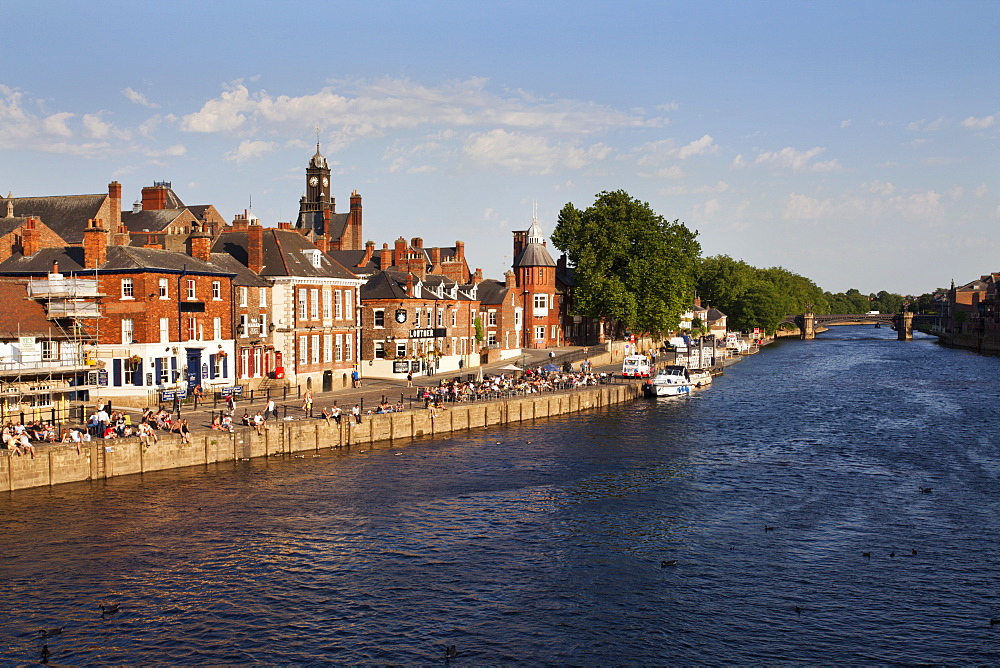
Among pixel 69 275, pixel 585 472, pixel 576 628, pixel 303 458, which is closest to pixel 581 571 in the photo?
pixel 576 628

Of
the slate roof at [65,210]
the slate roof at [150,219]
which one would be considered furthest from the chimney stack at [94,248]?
the slate roof at [150,219]

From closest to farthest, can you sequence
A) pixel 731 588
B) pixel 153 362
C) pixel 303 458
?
pixel 731 588 → pixel 303 458 → pixel 153 362

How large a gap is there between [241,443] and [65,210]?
1745 inches

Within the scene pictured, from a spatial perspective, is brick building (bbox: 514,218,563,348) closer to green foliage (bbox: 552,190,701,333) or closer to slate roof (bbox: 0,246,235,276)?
green foliage (bbox: 552,190,701,333)

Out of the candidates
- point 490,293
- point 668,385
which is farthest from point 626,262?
point 668,385

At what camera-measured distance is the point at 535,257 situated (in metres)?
122

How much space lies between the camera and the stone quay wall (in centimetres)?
4328

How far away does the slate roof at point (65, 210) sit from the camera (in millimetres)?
81500

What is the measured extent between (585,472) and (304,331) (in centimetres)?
2858

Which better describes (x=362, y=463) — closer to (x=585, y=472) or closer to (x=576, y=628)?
(x=585, y=472)

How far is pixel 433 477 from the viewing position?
161ft

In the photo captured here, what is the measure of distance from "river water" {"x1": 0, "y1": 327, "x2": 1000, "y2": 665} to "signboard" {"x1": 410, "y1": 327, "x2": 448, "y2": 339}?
26.7 meters

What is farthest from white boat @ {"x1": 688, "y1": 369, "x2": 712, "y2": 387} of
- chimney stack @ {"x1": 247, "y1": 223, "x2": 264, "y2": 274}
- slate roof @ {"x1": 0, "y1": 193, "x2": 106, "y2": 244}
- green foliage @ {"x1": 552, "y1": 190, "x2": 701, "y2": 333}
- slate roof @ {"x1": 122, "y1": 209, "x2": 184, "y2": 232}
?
slate roof @ {"x1": 0, "y1": 193, "x2": 106, "y2": 244}

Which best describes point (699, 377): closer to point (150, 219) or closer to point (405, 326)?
point (405, 326)
